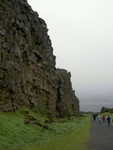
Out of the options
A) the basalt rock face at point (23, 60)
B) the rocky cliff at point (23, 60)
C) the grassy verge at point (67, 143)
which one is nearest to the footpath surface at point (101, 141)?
Answer: the grassy verge at point (67, 143)

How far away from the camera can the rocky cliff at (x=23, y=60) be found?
52.9m

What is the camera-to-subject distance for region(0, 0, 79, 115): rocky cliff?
52.9 m

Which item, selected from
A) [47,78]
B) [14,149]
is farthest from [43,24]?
[14,149]

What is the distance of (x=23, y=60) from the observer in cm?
6894

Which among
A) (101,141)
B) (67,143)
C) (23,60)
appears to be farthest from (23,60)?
(67,143)

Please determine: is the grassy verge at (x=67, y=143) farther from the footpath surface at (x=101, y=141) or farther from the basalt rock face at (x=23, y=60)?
the basalt rock face at (x=23, y=60)

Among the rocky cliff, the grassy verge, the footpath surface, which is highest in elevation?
the rocky cliff

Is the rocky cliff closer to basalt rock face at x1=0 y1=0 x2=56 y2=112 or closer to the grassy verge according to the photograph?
basalt rock face at x1=0 y1=0 x2=56 y2=112

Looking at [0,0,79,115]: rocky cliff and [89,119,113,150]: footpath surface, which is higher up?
[0,0,79,115]: rocky cliff

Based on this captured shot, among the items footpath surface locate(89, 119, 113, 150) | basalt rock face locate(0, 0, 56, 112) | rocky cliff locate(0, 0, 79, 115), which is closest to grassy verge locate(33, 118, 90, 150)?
footpath surface locate(89, 119, 113, 150)

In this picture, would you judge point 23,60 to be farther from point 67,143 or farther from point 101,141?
point 67,143

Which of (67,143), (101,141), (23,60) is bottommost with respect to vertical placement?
(67,143)

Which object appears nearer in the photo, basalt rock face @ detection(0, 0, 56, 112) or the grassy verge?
the grassy verge

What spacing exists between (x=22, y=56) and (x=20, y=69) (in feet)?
24.3
